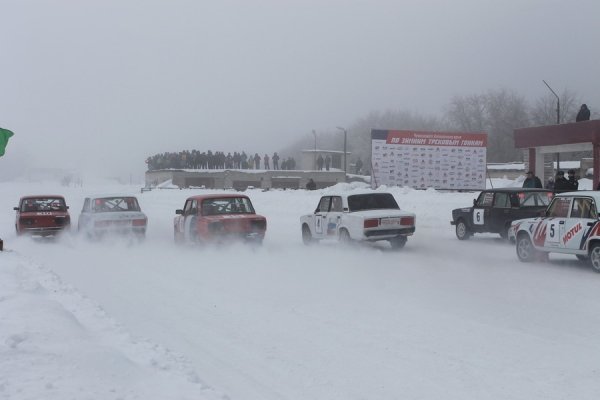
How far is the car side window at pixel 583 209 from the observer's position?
35.1 feet

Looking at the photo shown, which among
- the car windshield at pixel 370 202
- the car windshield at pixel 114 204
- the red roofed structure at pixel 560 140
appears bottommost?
the car windshield at pixel 114 204

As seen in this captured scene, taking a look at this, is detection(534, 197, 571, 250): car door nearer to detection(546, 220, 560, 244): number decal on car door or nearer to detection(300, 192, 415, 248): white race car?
detection(546, 220, 560, 244): number decal on car door

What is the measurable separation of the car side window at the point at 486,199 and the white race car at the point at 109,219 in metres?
9.82

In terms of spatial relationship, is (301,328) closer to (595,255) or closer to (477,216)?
(595,255)

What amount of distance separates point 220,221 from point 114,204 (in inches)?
224

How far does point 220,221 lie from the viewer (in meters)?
13.8

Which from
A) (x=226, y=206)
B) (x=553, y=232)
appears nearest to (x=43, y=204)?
(x=226, y=206)

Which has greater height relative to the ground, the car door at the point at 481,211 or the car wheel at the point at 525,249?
the car door at the point at 481,211

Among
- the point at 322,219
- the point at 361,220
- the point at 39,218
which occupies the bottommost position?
the point at 39,218

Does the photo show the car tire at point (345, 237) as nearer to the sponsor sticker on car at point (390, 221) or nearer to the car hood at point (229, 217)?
the sponsor sticker on car at point (390, 221)

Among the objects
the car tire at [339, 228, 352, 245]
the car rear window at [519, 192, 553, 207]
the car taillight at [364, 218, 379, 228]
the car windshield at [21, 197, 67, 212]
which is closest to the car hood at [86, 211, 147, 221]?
the car windshield at [21, 197, 67, 212]

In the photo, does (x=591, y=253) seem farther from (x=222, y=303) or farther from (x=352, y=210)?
(x=222, y=303)

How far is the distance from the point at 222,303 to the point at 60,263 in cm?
642

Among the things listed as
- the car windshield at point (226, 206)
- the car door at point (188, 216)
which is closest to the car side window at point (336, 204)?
the car windshield at point (226, 206)
